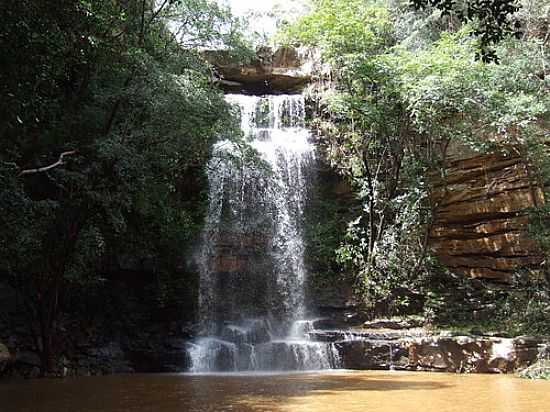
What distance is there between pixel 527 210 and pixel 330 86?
7335mm

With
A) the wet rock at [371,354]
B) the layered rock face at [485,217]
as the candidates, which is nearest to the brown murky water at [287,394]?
the wet rock at [371,354]

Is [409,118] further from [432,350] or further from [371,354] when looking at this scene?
[371,354]

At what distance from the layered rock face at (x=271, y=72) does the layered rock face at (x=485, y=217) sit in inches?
283

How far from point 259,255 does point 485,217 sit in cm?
636

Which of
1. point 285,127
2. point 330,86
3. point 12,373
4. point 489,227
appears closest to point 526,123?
point 489,227

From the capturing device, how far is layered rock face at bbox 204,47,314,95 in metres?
19.9

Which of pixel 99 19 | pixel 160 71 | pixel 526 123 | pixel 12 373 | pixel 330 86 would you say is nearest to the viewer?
pixel 99 19

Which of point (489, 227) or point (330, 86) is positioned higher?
point (330, 86)

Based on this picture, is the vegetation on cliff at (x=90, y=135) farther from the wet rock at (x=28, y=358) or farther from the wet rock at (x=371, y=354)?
the wet rock at (x=371, y=354)

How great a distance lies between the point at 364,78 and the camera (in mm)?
14156

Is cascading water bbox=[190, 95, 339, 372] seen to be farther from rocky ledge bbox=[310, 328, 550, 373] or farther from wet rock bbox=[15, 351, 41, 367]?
wet rock bbox=[15, 351, 41, 367]

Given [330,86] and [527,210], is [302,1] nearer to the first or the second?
[330,86]

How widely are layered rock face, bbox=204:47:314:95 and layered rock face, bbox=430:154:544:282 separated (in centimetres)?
718

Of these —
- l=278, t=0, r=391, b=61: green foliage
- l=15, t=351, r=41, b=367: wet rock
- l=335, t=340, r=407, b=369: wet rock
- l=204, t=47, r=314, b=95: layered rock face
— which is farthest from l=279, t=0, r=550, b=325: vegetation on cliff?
l=15, t=351, r=41, b=367: wet rock
